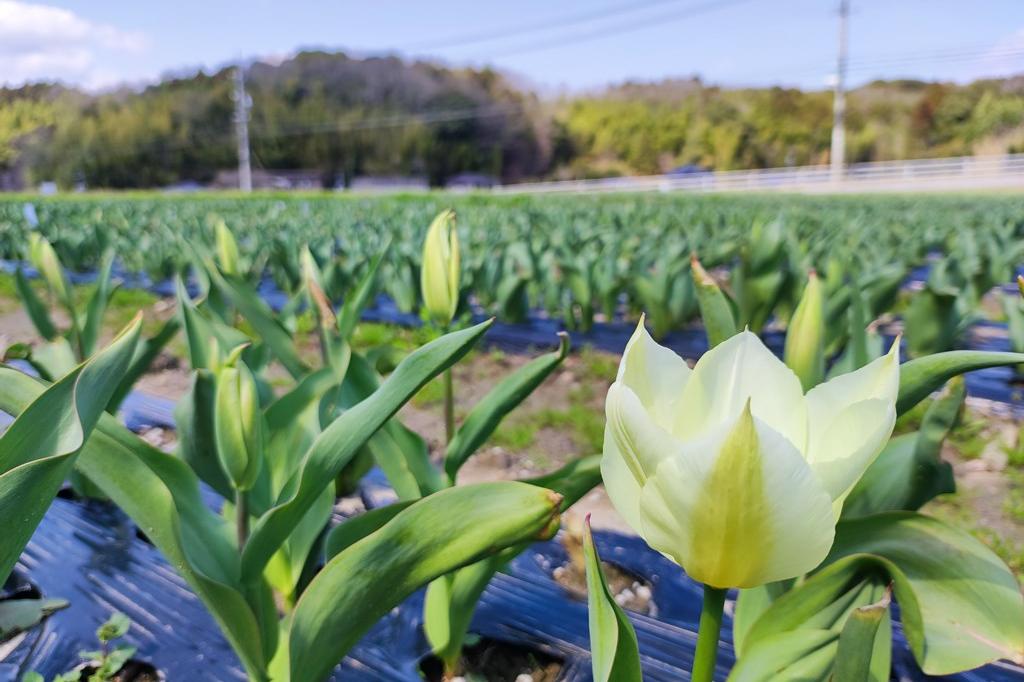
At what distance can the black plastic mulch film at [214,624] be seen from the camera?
1265 millimetres

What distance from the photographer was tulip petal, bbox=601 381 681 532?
1.71 feet

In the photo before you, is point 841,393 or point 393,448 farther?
point 393,448

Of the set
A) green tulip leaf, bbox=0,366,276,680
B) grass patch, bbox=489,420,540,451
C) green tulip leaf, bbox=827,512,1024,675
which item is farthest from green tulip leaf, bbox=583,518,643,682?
grass patch, bbox=489,420,540,451

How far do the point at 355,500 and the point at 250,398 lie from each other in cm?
108

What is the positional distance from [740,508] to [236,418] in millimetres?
715

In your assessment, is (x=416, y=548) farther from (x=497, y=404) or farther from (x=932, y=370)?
(x=932, y=370)

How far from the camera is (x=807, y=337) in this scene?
990mm

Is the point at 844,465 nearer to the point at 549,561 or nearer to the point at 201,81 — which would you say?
the point at 549,561

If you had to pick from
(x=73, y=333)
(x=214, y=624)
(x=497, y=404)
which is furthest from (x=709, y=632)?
(x=73, y=333)

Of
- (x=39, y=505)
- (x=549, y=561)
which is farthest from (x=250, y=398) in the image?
(x=549, y=561)

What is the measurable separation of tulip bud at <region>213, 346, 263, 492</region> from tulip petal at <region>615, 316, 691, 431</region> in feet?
1.96

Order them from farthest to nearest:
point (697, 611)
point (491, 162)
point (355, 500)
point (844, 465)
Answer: point (491, 162), point (355, 500), point (697, 611), point (844, 465)

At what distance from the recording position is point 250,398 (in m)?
1.01

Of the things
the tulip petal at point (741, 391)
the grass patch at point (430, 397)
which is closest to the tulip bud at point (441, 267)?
the tulip petal at point (741, 391)
